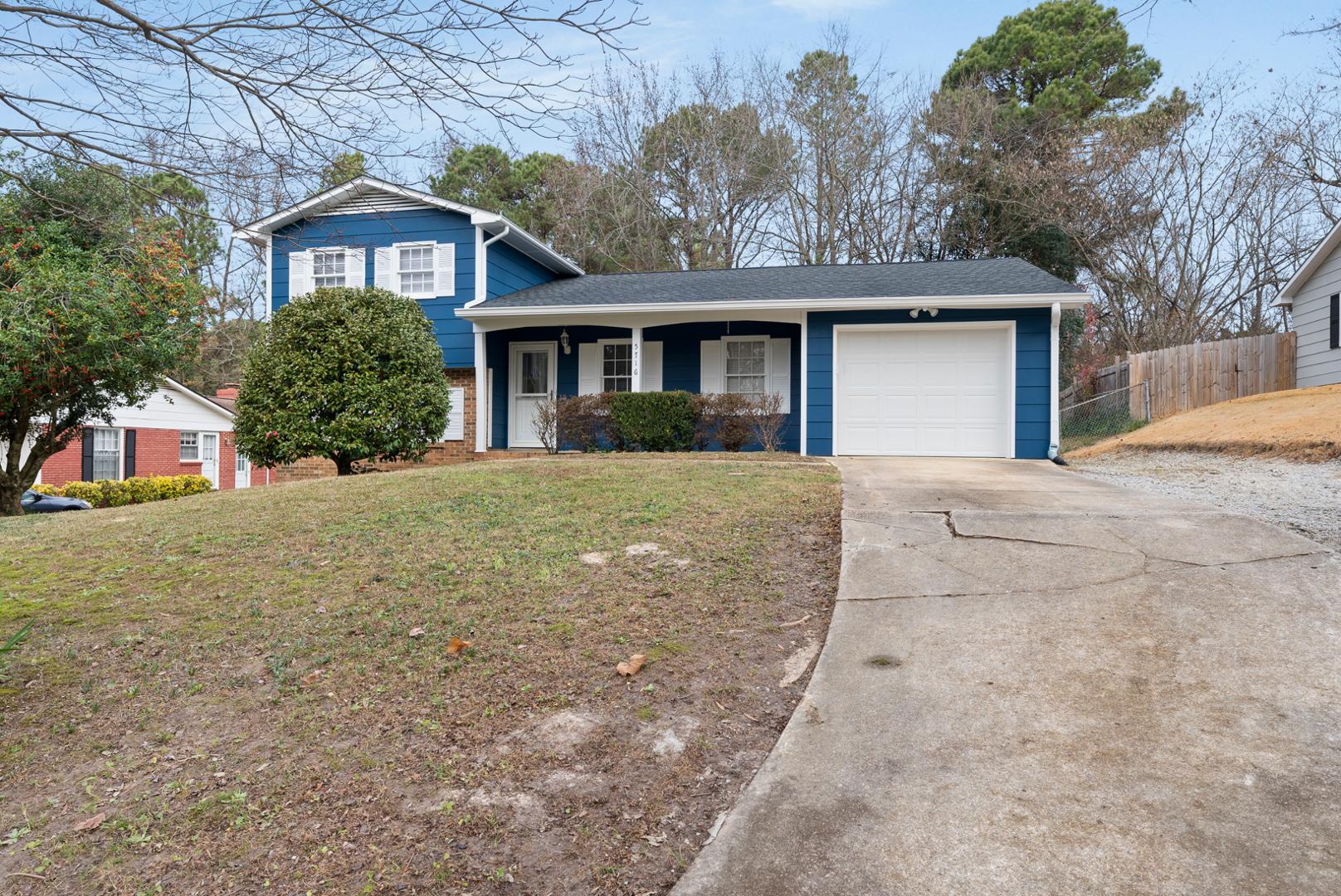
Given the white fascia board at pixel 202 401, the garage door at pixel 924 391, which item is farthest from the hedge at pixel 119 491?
the garage door at pixel 924 391

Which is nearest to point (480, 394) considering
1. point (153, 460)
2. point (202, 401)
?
point (153, 460)

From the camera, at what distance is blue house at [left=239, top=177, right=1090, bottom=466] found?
1182 centimetres

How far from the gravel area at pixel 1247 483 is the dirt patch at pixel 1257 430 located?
29 centimetres

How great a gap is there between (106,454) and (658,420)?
1763cm

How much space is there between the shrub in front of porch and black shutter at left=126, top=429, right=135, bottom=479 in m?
16.9

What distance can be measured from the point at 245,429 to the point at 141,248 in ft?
23.4

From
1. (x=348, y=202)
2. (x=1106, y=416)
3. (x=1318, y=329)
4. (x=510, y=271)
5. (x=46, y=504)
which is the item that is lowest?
(x=46, y=504)

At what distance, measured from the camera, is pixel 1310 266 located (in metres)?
14.4

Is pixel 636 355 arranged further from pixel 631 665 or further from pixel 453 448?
pixel 631 665

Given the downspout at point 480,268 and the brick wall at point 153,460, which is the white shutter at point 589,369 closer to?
the downspout at point 480,268

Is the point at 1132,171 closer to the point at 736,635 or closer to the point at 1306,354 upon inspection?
the point at 1306,354

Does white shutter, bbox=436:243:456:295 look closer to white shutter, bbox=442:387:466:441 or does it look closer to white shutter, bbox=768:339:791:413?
white shutter, bbox=442:387:466:441

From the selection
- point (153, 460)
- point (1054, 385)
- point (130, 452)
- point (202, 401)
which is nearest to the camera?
point (1054, 385)

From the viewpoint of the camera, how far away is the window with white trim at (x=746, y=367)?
13789mm
